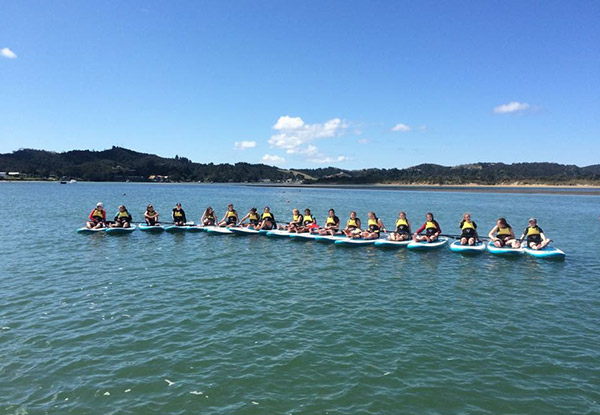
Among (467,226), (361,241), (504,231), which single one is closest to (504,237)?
(504,231)

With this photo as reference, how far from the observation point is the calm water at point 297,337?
25.8 ft

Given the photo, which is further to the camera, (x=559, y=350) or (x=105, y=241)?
(x=105, y=241)

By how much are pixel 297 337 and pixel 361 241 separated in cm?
1398

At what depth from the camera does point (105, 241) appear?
25609mm

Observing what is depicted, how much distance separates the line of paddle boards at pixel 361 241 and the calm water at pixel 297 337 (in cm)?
126

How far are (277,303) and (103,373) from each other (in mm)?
6075

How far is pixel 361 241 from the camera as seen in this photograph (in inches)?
945

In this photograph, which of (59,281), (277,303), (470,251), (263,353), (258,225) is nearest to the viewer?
(263,353)

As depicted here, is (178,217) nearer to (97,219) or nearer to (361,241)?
(97,219)

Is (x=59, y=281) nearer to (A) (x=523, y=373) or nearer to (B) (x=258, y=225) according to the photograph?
(B) (x=258, y=225)

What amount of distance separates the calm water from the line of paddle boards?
4.13 feet

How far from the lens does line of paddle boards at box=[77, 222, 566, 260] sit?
70.1 ft

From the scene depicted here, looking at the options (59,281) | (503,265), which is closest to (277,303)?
(59,281)

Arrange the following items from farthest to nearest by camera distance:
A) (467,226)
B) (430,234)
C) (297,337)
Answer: (430,234) → (467,226) → (297,337)
